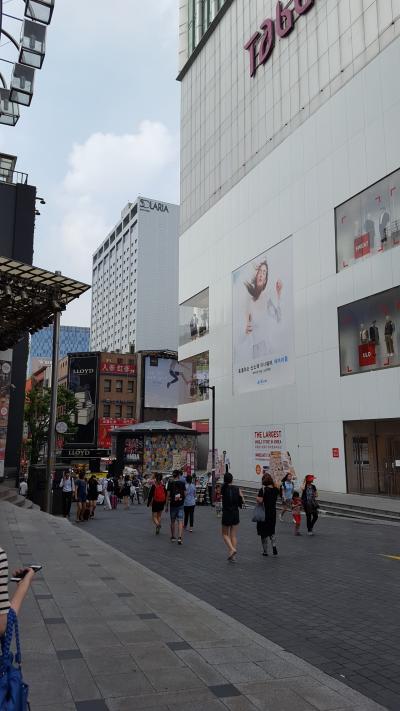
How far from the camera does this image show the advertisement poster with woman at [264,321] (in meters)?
33.2

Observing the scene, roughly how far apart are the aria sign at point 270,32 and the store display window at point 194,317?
698 inches

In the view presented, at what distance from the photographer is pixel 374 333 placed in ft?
86.7

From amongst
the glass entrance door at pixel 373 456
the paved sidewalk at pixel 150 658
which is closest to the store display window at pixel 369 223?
the glass entrance door at pixel 373 456

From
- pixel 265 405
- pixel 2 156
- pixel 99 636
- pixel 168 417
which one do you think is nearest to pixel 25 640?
pixel 99 636

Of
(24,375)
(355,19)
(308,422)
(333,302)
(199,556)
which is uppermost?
(355,19)

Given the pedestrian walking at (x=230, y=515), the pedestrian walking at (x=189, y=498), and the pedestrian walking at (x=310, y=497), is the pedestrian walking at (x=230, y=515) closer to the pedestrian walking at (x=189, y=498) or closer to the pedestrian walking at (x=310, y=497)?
the pedestrian walking at (x=310, y=497)

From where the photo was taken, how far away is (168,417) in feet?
255

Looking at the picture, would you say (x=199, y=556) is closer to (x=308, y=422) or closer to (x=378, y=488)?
(x=378, y=488)

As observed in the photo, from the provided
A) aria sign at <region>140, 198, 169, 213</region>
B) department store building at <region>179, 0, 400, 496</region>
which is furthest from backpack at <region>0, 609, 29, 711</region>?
aria sign at <region>140, 198, 169, 213</region>

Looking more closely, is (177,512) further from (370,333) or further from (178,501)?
(370,333)

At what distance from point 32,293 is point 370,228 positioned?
16528mm

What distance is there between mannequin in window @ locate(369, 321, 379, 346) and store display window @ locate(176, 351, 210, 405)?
20.4m

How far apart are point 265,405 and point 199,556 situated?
2348cm

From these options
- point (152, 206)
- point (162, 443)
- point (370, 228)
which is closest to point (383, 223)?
point (370, 228)
